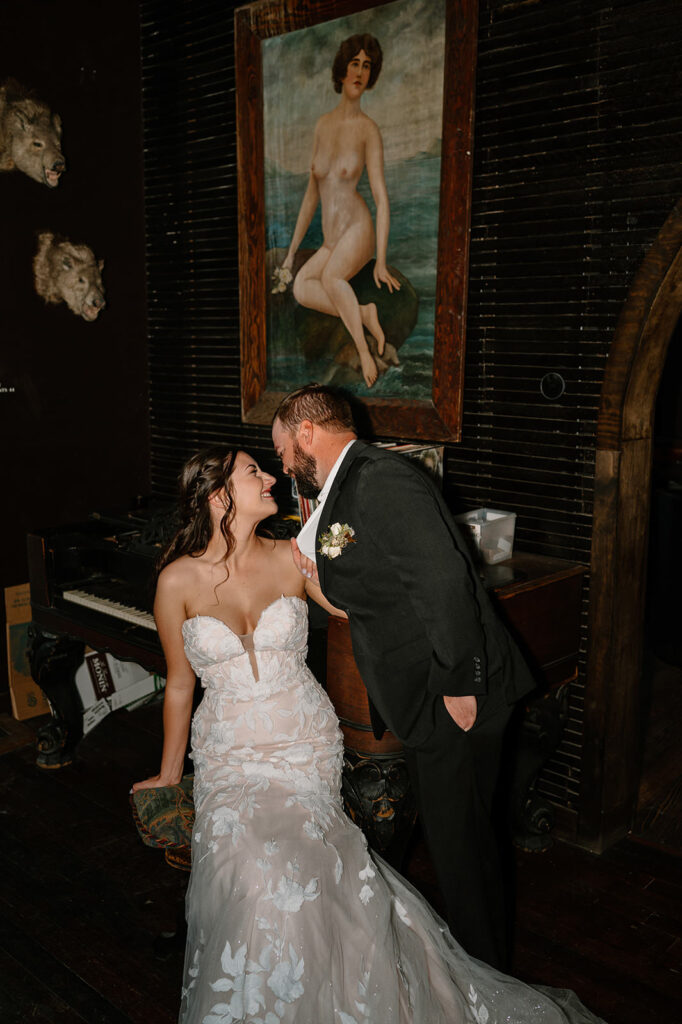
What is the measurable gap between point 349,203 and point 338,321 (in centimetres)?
56

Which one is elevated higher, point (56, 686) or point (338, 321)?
point (338, 321)

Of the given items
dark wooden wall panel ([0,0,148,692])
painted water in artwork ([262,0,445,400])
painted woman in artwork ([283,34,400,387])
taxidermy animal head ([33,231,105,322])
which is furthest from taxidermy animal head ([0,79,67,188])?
painted woman in artwork ([283,34,400,387])

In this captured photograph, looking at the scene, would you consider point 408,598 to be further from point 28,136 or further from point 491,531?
point 28,136

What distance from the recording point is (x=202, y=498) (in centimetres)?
286

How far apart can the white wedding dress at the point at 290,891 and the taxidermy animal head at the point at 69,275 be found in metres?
2.83

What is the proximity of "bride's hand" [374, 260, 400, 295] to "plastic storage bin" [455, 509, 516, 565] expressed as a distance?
1147 mm

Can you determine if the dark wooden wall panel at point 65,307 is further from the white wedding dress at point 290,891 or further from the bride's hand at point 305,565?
the white wedding dress at point 290,891

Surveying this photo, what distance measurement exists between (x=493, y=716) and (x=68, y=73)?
419cm

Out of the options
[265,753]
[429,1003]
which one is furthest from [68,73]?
[429,1003]

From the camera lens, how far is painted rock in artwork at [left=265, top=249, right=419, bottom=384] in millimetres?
4055

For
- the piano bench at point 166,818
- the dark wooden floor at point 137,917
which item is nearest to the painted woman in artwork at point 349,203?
the piano bench at point 166,818

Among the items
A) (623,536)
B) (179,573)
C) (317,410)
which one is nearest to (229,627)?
(179,573)

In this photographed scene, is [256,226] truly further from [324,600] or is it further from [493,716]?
[493,716]

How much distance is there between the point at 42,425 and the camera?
194 inches
